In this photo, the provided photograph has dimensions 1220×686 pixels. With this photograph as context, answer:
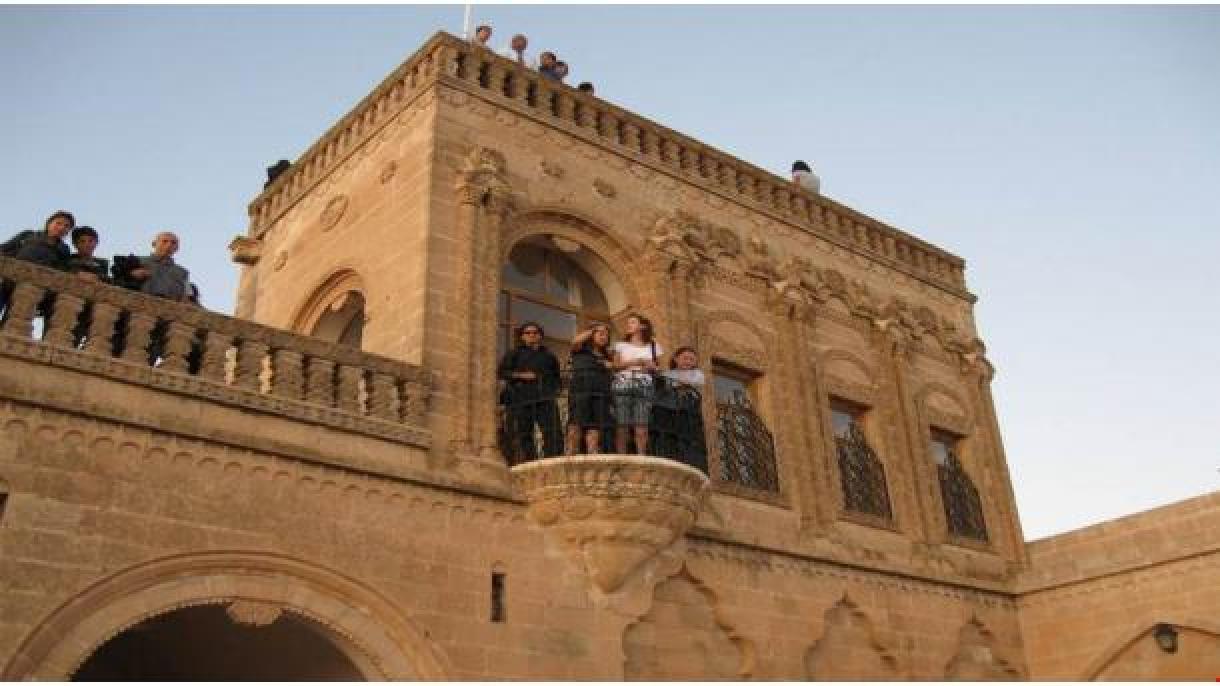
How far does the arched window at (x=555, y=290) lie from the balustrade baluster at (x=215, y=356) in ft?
10.9

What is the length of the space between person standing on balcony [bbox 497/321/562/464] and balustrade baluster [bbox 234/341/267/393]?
2196 millimetres

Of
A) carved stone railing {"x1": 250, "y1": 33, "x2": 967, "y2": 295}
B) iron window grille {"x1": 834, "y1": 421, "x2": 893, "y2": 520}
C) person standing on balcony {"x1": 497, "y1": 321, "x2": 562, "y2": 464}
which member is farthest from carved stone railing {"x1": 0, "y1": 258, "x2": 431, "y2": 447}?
iron window grille {"x1": 834, "y1": 421, "x2": 893, "y2": 520}

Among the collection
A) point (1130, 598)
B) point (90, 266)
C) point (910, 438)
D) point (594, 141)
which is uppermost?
point (594, 141)

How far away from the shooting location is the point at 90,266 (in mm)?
8398

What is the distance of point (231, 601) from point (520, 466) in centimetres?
265

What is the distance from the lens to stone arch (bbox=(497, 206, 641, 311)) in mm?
11648

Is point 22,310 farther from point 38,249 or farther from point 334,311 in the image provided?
point 334,311

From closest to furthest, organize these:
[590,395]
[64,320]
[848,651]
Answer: [64,320]
[590,395]
[848,651]

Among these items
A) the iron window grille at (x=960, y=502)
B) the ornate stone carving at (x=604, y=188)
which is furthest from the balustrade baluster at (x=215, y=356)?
the iron window grille at (x=960, y=502)

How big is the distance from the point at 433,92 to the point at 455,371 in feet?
10.2

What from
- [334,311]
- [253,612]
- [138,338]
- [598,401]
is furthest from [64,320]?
[334,311]

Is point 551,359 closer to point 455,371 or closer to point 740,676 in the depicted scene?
point 455,371

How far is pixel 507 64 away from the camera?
12.1 metres

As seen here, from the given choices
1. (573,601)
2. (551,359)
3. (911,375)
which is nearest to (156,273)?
(551,359)
